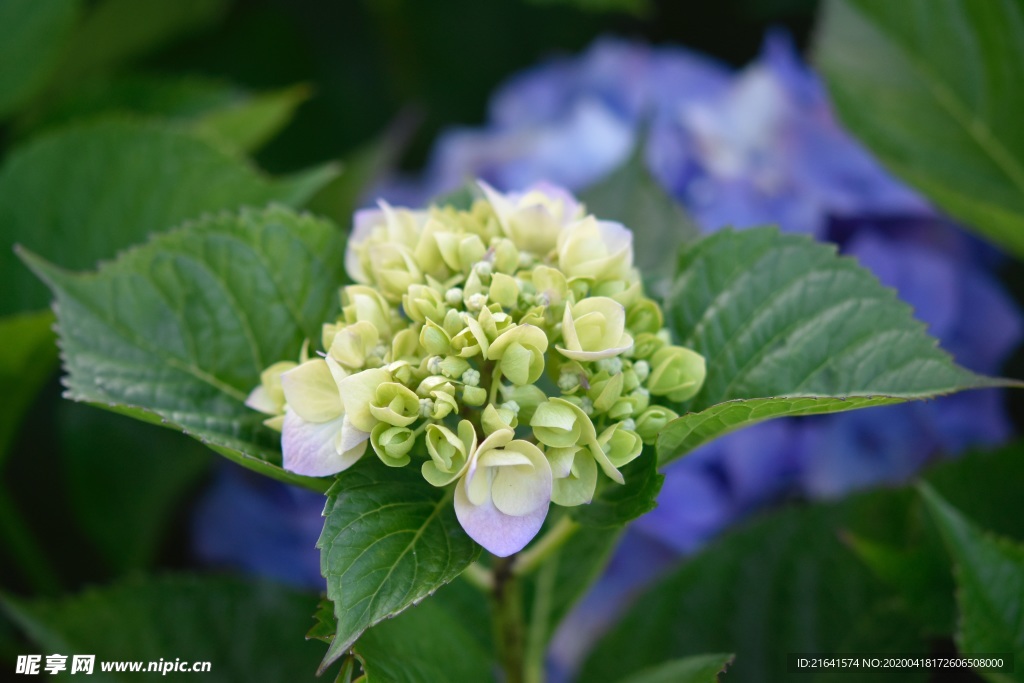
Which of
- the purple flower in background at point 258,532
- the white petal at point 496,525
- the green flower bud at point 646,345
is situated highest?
the green flower bud at point 646,345

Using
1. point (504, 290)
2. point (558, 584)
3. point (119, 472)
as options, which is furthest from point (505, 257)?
point (119, 472)

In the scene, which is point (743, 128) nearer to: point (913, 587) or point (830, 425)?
point (830, 425)

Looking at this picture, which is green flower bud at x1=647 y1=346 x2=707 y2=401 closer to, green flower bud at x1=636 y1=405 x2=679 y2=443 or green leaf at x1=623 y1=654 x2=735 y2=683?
green flower bud at x1=636 y1=405 x2=679 y2=443

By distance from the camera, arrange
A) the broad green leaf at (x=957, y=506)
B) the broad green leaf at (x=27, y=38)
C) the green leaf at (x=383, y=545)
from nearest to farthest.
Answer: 1. the green leaf at (x=383, y=545)
2. the broad green leaf at (x=957, y=506)
3. the broad green leaf at (x=27, y=38)

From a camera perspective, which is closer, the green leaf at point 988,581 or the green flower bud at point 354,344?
the green flower bud at point 354,344

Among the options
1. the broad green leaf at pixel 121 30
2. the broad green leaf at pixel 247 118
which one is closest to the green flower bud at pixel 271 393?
the broad green leaf at pixel 247 118

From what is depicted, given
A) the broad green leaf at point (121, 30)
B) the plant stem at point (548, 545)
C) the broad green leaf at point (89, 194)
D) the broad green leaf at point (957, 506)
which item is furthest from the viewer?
the broad green leaf at point (121, 30)

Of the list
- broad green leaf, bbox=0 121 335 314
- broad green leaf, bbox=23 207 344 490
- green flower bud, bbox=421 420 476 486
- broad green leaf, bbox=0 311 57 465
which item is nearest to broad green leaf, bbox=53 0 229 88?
broad green leaf, bbox=0 121 335 314

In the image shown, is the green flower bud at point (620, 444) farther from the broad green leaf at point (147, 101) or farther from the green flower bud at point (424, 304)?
the broad green leaf at point (147, 101)
